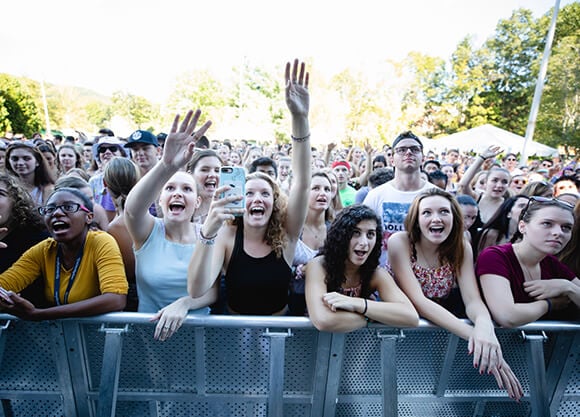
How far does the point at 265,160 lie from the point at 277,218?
2.05 metres

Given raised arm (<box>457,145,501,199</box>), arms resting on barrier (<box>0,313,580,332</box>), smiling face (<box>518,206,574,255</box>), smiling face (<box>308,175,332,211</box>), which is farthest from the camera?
raised arm (<box>457,145,501,199</box>)

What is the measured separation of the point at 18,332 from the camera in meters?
1.87

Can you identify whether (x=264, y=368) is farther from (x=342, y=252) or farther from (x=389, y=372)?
(x=342, y=252)

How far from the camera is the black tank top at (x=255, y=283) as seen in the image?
2.16m

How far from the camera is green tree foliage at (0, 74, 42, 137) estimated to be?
2248 cm

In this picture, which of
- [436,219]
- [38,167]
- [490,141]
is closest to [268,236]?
[436,219]

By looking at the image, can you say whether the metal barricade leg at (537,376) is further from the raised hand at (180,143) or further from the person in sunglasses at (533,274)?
the raised hand at (180,143)

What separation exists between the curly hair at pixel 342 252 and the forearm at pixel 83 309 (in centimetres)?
126

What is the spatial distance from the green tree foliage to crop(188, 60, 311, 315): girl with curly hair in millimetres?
27705

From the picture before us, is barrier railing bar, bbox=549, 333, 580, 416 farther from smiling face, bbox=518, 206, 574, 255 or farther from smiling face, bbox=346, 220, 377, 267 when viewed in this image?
smiling face, bbox=346, 220, 377, 267

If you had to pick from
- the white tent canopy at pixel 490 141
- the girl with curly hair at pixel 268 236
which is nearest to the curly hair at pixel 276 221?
the girl with curly hair at pixel 268 236

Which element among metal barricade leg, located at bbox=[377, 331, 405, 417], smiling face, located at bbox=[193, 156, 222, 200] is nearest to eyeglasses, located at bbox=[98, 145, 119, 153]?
smiling face, located at bbox=[193, 156, 222, 200]

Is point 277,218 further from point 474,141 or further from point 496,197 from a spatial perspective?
point 474,141

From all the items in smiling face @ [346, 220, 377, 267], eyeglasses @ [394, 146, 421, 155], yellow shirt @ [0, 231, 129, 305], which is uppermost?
eyeglasses @ [394, 146, 421, 155]
